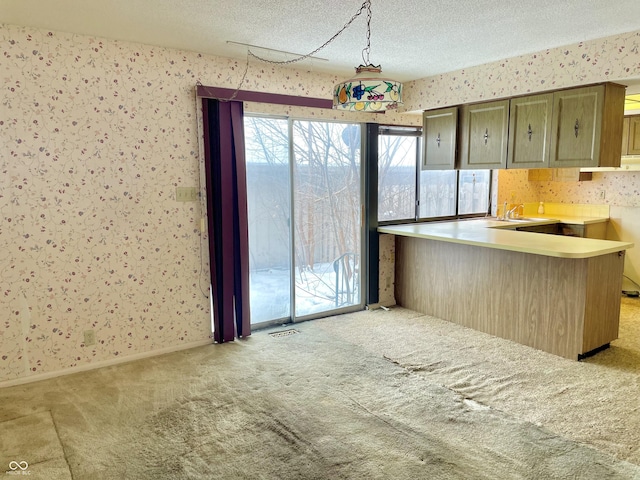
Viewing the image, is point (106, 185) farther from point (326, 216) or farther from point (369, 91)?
point (369, 91)

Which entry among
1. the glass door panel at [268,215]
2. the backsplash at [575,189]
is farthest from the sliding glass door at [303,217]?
the backsplash at [575,189]

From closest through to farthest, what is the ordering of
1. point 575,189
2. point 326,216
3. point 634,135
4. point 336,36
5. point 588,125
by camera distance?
point 336,36, point 588,125, point 326,216, point 634,135, point 575,189

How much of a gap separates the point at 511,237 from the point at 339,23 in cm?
Answer: 238

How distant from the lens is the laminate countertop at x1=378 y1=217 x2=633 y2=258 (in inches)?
134

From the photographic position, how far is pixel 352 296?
482 centimetres

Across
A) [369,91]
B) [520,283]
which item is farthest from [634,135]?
[369,91]

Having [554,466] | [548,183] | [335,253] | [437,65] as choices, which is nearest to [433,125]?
[437,65]

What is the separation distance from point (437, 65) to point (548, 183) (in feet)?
10.0

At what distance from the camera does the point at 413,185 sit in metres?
5.09

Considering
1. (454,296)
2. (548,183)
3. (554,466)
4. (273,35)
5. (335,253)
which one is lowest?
(554,466)

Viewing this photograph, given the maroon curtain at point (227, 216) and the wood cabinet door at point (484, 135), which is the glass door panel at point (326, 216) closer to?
the maroon curtain at point (227, 216)

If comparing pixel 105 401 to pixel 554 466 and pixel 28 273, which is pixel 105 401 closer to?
pixel 28 273

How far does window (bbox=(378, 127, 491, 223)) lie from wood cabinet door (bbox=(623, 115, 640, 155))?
1566mm

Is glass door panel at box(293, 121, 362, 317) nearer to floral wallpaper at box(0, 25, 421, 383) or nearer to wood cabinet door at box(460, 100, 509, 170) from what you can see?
floral wallpaper at box(0, 25, 421, 383)
